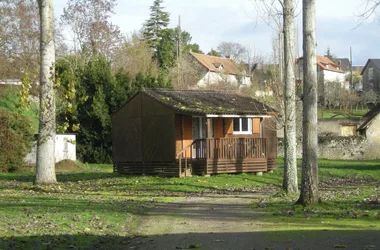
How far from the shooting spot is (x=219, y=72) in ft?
266

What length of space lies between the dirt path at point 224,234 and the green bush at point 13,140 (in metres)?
20.1

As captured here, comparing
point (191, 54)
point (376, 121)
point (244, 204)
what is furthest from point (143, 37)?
point (244, 204)

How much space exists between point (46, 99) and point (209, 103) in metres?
11.2

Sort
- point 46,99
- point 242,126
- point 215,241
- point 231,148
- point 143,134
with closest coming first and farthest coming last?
point 215,241, point 46,99, point 231,148, point 143,134, point 242,126

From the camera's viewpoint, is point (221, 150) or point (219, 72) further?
point (219, 72)

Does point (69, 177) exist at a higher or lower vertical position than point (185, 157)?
lower

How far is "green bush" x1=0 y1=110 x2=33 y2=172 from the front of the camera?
1407 inches

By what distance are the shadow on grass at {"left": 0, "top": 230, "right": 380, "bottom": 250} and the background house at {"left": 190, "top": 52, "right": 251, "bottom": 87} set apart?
6175 cm

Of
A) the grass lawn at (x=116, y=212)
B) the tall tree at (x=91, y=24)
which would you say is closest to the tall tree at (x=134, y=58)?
the tall tree at (x=91, y=24)

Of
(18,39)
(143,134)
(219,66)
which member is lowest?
(143,134)

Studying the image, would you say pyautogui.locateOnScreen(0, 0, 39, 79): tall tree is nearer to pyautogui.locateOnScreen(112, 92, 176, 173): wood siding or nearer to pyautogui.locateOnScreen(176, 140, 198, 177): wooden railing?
pyautogui.locateOnScreen(112, 92, 176, 173): wood siding

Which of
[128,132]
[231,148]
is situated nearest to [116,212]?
[231,148]

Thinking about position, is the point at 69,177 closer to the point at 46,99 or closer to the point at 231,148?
the point at 231,148

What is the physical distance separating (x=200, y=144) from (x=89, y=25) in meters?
33.7
